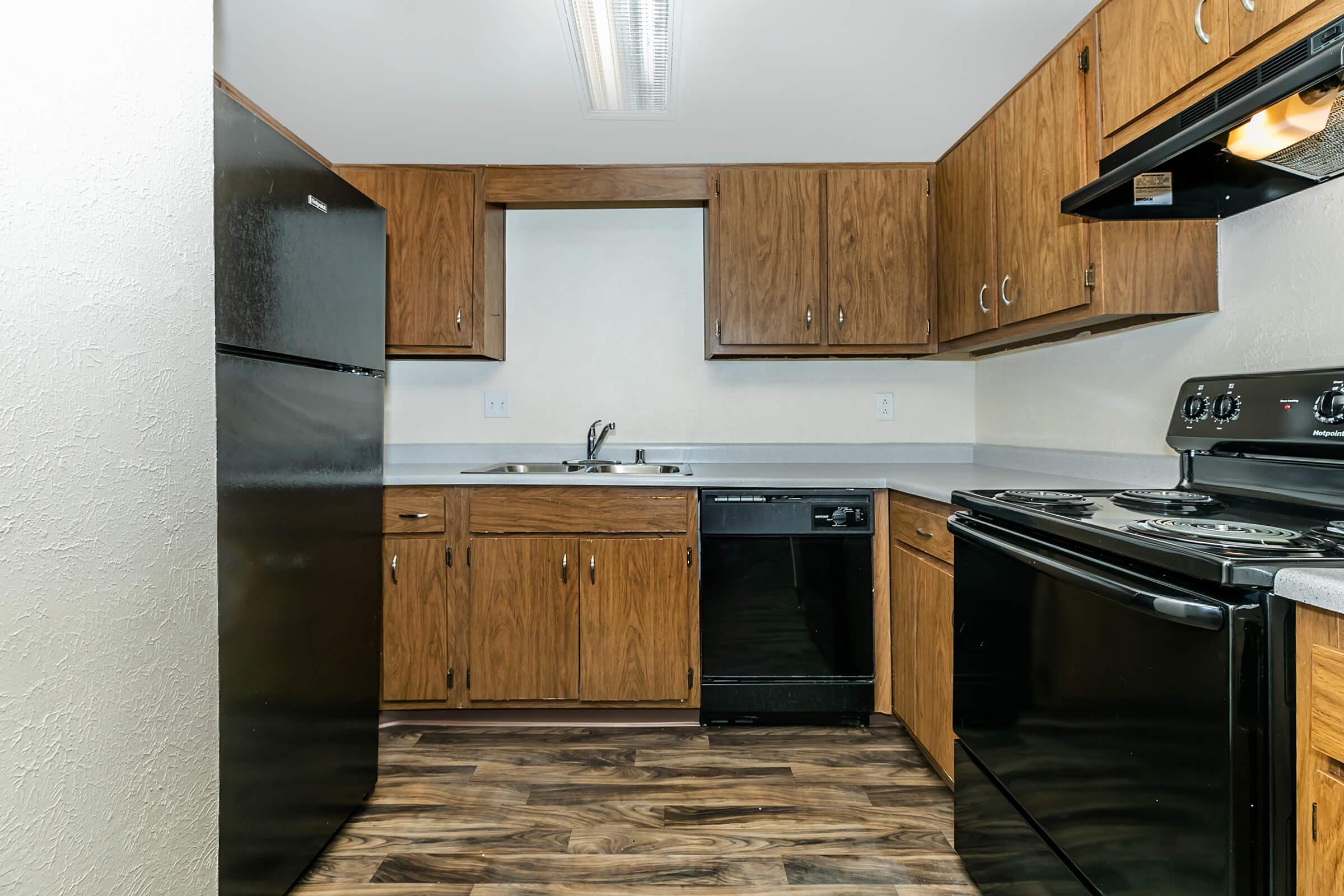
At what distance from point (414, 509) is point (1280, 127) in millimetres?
2370

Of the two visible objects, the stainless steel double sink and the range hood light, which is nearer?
the range hood light

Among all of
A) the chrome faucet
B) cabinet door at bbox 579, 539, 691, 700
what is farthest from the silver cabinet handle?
the chrome faucet

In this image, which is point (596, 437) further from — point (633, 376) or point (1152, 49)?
point (1152, 49)

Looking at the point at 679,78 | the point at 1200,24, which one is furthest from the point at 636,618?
the point at 1200,24

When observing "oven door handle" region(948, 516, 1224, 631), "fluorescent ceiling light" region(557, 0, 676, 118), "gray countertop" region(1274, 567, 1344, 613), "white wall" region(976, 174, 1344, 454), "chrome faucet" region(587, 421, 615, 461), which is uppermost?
"fluorescent ceiling light" region(557, 0, 676, 118)

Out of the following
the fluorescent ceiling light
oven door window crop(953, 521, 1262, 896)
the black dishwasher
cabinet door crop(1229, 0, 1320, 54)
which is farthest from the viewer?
the black dishwasher

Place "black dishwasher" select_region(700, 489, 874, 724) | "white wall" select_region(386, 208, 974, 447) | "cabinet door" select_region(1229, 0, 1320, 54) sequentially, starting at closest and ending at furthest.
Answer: "cabinet door" select_region(1229, 0, 1320, 54) → "black dishwasher" select_region(700, 489, 874, 724) → "white wall" select_region(386, 208, 974, 447)

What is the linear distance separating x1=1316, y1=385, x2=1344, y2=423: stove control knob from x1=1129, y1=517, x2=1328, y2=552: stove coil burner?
0.26 meters

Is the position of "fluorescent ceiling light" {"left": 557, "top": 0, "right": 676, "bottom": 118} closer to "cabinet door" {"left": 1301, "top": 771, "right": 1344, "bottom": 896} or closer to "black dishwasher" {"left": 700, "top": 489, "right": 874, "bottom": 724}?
"black dishwasher" {"left": 700, "top": 489, "right": 874, "bottom": 724}

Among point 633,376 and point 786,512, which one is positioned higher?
point 633,376

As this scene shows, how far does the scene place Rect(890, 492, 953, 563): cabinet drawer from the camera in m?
1.89

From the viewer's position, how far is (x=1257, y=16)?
1186 mm

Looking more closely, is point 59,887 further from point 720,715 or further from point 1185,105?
point 1185,105

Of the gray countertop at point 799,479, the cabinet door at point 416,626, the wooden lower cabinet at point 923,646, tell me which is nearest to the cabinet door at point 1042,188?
the gray countertop at point 799,479
